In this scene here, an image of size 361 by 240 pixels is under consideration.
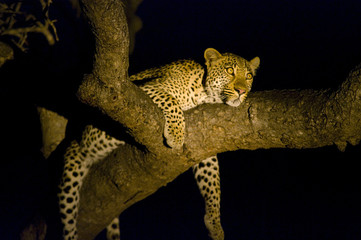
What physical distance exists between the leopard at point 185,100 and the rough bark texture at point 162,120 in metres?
0.14

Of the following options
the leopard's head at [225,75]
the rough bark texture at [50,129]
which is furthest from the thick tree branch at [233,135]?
the rough bark texture at [50,129]

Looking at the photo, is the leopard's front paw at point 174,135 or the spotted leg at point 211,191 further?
the spotted leg at point 211,191

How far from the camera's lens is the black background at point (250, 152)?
5.38 meters

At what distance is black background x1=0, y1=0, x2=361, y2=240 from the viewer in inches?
212

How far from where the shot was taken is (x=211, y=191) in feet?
12.3

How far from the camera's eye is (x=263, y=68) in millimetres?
5902

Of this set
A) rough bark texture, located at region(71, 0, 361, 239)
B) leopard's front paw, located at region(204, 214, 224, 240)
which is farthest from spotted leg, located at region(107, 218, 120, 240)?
leopard's front paw, located at region(204, 214, 224, 240)

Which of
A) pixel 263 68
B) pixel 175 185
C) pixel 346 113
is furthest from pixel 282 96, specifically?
pixel 175 185

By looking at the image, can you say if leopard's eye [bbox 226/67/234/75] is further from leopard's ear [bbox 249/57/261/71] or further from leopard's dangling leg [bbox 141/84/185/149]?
leopard's dangling leg [bbox 141/84/185/149]

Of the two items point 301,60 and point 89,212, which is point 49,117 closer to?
point 89,212

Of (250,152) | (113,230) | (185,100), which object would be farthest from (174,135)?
(250,152)

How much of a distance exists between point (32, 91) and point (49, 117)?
1.88ft

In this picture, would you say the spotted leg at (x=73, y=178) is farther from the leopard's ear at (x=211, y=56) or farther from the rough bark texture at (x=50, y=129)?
the leopard's ear at (x=211, y=56)

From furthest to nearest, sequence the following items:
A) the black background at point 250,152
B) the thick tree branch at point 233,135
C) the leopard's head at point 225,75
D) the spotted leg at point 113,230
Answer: the black background at point 250,152, the spotted leg at point 113,230, the leopard's head at point 225,75, the thick tree branch at point 233,135
